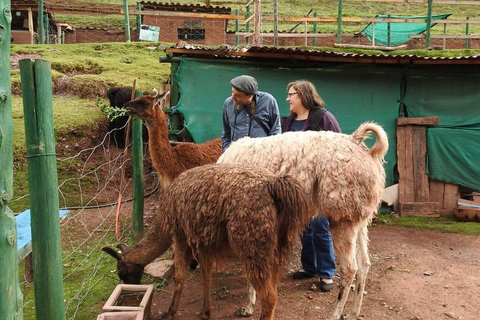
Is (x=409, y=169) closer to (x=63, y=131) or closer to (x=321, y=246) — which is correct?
(x=321, y=246)

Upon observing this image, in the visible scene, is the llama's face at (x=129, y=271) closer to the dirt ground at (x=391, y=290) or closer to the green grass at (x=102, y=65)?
the dirt ground at (x=391, y=290)

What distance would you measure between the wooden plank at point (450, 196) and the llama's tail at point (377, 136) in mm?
4422

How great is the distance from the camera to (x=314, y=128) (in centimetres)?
438

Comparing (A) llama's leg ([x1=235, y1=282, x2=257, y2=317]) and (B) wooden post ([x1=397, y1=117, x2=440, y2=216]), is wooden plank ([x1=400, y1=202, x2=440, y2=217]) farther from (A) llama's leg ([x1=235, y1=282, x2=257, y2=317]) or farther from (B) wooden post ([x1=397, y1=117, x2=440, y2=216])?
(A) llama's leg ([x1=235, y1=282, x2=257, y2=317])

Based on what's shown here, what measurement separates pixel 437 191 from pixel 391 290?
3.69m

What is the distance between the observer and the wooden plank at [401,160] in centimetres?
768

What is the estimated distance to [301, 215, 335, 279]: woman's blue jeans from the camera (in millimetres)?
4508

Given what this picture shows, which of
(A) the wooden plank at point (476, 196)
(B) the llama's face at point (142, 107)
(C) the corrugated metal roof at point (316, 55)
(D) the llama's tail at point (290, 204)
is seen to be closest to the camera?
(D) the llama's tail at point (290, 204)

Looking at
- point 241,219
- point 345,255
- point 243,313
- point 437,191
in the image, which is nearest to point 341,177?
point 345,255

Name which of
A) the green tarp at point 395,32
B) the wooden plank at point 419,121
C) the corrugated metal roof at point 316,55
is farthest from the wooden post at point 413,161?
the green tarp at point 395,32

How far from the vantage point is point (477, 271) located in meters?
5.24

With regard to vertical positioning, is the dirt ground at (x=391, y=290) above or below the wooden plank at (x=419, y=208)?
below

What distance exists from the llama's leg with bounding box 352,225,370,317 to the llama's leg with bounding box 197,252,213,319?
4.31 feet

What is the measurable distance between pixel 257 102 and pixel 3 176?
319 centimetres
